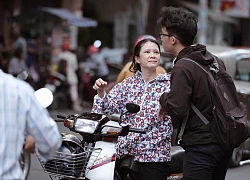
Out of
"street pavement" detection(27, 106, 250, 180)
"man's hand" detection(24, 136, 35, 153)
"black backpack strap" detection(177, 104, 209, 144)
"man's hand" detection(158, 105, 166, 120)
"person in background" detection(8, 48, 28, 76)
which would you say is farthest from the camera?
"person in background" detection(8, 48, 28, 76)

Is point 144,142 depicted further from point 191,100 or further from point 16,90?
point 16,90

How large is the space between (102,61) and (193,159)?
13.6m

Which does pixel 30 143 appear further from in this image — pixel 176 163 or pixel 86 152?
pixel 176 163

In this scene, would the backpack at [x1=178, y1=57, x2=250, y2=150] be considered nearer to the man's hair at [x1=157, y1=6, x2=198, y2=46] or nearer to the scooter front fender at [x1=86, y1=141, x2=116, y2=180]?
the man's hair at [x1=157, y1=6, x2=198, y2=46]

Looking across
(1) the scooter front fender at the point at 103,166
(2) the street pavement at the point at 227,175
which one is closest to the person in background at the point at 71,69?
(2) the street pavement at the point at 227,175

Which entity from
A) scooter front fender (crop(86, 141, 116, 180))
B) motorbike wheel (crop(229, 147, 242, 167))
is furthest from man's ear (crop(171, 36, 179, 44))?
motorbike wheel (crop(229, 147, 242, 167))

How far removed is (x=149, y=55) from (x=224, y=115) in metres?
0.89

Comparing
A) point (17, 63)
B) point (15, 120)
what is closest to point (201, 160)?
point (15, 120)

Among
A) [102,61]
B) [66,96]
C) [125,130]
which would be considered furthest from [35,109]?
[102,61]

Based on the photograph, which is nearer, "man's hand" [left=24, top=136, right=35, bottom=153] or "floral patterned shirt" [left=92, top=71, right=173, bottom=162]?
"man's hand" [left=24, top=136, right=35, bottom=153]

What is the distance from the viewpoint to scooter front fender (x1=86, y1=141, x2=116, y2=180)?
4.00m

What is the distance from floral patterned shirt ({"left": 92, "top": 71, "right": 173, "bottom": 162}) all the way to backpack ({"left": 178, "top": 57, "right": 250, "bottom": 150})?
321 mm

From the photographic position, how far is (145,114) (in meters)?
4.39

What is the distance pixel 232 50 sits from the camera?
10.4 m
